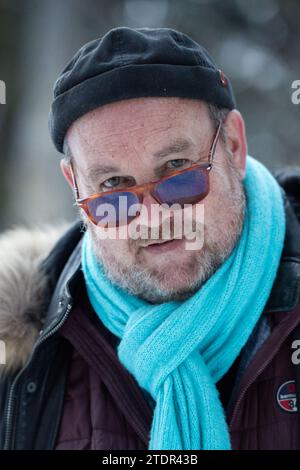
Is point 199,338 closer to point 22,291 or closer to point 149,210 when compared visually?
point 149,210

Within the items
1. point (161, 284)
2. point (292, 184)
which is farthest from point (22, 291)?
point (292, 184)

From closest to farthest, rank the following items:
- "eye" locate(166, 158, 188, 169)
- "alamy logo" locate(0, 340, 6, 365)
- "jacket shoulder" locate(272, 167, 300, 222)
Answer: "eye" locate(166, 158, 188, 169), "alamy logo" locate(0, 340, 6, 365), "jacket shoulder" locate(272, 167, 300, 222)

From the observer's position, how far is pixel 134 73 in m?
1.70

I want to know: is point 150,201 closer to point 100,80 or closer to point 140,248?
point 140,248

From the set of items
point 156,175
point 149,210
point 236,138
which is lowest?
point 149,210

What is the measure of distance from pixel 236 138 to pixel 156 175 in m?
0.40

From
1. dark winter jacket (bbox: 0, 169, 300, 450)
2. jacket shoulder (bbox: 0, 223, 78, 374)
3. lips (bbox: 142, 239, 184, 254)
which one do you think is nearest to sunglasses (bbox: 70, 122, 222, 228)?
lips (bbox: 142, 239, 184, 254)

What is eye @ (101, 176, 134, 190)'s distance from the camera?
1778 millimetres

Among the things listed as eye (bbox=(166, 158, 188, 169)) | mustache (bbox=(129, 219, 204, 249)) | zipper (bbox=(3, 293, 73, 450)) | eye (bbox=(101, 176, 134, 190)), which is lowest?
zipper (bbox=(3, 293, 73, 450))

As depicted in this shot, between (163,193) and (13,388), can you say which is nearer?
(163,193)

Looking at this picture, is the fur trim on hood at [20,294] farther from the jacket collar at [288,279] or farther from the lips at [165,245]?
the jacket collar at [288,279]

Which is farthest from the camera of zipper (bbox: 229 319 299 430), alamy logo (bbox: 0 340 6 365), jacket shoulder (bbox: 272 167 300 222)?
jacket shoulder (bbox: 272 167 300 222)

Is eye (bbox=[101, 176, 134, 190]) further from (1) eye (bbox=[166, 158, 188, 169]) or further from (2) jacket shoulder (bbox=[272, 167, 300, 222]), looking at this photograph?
(2) jacket shoulder (bbox=[272, 167, 300, 222])

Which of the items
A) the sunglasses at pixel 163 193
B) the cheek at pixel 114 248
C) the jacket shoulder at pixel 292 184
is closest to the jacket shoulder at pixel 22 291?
the cheek at pixel 114 248
